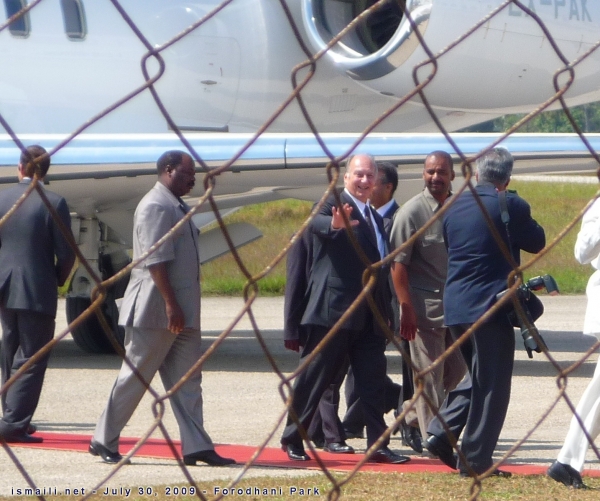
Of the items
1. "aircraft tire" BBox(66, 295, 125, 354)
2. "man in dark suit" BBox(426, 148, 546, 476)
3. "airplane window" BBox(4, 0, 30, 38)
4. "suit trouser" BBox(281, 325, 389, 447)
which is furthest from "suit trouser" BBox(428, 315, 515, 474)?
"aircraft tire" BBox(66, 295, 125, 354)

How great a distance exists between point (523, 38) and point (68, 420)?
6.26m

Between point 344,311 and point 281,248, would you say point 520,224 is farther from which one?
point 281,248

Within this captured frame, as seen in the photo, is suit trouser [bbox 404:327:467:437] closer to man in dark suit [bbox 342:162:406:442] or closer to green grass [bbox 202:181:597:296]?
man in dark suit [bbox 342:162:406:442]

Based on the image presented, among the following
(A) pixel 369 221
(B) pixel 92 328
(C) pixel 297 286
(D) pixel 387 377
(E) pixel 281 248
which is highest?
(A) pixel 369 221

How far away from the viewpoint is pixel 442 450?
16.6 feet

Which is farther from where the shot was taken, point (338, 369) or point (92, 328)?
point (92, 328)

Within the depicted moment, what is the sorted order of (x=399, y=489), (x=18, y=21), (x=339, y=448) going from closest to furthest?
1. (x=399, y=489)
2. (x=339, y=448)
3. (x=18, y=21)

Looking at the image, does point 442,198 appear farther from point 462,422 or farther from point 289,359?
point 289,359

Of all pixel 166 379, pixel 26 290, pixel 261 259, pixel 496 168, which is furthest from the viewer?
pixel 261 259

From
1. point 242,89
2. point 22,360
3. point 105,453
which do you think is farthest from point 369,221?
point 242,89

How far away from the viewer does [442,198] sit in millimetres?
5836

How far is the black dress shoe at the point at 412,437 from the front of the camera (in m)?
5.96

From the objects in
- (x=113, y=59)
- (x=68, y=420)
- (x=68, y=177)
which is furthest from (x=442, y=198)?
(x=113, y=59)

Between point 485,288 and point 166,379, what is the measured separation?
1.84 m
